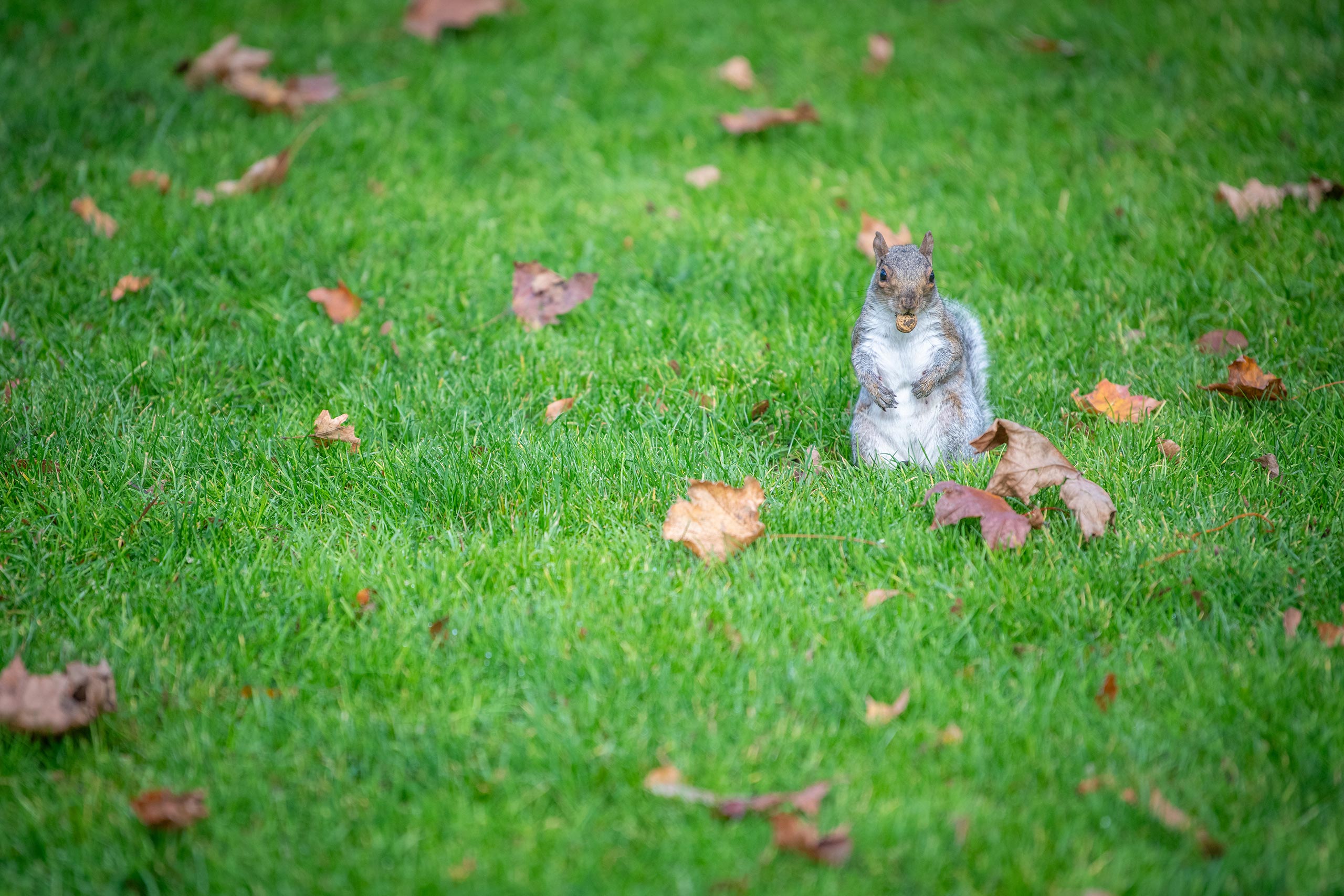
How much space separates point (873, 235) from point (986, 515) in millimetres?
2002

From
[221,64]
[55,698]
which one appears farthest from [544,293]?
[221,64]

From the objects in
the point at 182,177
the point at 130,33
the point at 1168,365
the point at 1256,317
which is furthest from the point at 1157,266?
the point at 130,33

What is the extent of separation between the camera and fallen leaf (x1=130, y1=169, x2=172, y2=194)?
504 centimetres

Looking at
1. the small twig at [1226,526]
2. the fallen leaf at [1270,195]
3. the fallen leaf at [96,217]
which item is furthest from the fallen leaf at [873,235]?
the fallen leaf at [96,217]

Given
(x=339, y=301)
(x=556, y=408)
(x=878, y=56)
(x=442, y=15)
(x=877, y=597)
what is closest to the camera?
(x=877, y=597)

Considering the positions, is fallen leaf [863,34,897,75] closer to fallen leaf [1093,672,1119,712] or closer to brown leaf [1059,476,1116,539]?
brown leaf [1059,476,1116,539]

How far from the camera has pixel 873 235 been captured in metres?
4.68

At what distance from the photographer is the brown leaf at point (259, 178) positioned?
16.4 ft

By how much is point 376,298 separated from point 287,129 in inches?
67.9

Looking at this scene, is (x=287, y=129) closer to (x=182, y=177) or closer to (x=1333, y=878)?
(x=182, y=177)

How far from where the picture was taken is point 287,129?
5.59 metres

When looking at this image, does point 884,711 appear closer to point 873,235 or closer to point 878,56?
point 873,235

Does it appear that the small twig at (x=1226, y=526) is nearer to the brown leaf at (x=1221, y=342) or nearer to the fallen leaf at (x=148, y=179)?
the brown leaf at (x=1221, y=342)

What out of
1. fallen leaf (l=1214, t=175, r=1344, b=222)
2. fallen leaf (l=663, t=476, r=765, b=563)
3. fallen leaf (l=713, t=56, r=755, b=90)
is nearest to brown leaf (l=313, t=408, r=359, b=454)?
fallen leaf (l=663, t=476, r=765, b=563)
